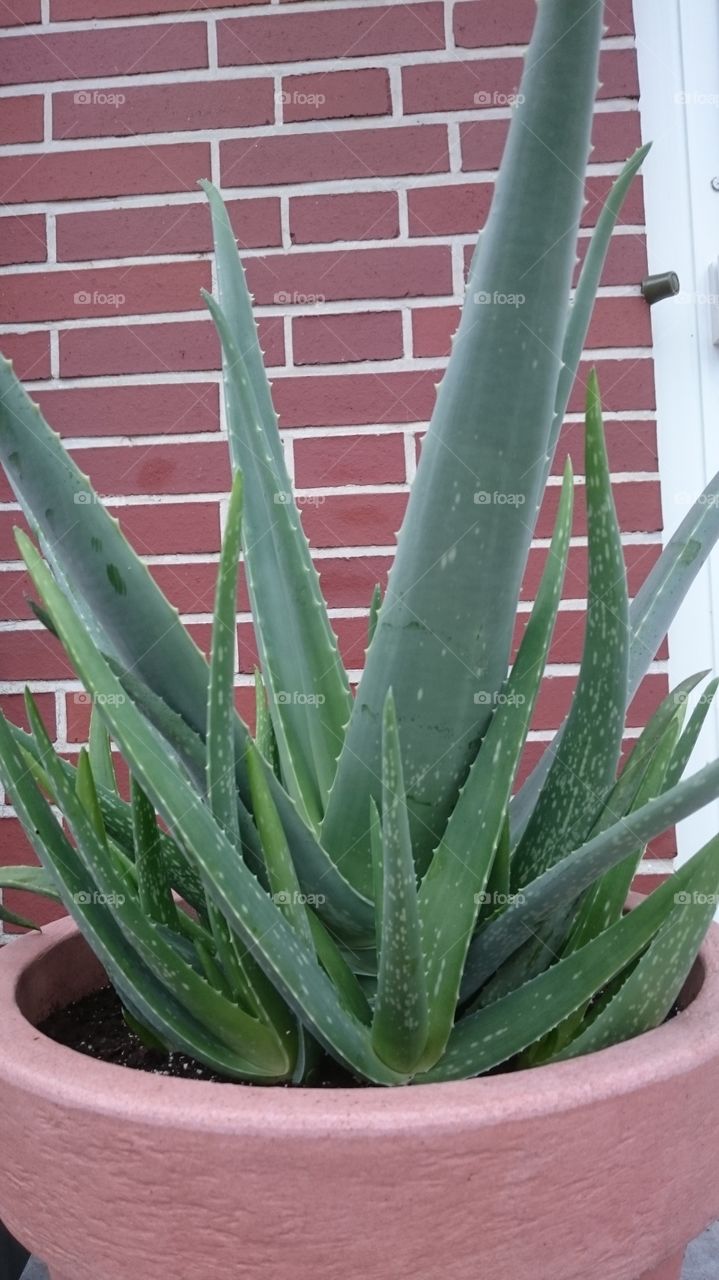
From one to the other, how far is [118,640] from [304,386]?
0.66m

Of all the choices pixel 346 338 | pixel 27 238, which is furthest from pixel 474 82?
pixel 27 238

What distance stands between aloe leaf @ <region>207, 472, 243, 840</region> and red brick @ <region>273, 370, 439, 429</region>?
67 centimetres

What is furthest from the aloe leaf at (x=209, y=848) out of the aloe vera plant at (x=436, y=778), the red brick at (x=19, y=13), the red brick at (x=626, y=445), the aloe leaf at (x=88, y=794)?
the red brick at (x=19, y=13)

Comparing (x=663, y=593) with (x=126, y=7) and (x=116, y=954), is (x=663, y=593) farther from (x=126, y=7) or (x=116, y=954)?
(x=126, y=7)

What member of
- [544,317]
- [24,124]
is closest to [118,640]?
[544,317]

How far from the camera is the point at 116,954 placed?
35 centimetres

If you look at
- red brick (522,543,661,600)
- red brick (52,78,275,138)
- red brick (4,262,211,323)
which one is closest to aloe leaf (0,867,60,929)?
red brick (522,543,661,600)

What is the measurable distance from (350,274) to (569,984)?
809 millimetres

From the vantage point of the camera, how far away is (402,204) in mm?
952

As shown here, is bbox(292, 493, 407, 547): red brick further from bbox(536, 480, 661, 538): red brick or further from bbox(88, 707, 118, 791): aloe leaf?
bbox(88, 707, 118, 791): aloe leaf

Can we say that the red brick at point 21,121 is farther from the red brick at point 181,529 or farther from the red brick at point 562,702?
the red brick at point 562,702

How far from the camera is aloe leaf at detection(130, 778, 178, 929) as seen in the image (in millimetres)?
386

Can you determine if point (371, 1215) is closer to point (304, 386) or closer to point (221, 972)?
point (221, 972)

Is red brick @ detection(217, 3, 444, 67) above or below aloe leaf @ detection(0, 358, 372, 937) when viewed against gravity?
above
